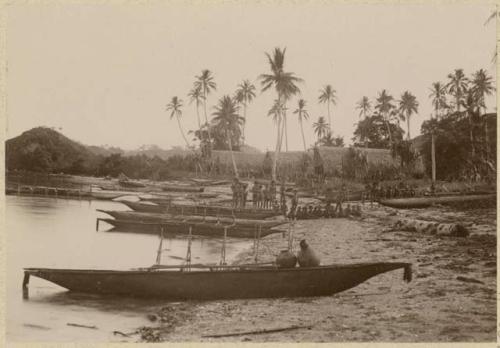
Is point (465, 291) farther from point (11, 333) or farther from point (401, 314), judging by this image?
point (11, 333)

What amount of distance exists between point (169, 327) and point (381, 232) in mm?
8423

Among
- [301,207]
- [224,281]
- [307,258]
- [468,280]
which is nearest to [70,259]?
[224,281]

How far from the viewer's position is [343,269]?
790 cm

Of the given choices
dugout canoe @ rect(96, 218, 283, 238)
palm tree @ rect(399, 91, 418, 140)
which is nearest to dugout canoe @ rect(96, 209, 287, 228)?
dugout canoe @ rect(96, 218, 283, 238)

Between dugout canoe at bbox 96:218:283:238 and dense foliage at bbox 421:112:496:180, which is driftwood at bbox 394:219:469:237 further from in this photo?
dense foliage at bbox 421:112:496:180

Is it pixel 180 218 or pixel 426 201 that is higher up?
pixel 426 201

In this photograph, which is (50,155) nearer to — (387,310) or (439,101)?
(439,101)

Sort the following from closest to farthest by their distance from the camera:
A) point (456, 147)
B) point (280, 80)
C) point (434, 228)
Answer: point (434, 228) → point (456, 147) → point (280, 80)

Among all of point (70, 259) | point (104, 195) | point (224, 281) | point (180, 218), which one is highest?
point (104, 195)

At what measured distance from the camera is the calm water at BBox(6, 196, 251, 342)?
7.89 m

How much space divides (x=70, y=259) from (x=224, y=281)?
6897 mm

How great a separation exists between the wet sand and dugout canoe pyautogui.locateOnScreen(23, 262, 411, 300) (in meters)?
0.17

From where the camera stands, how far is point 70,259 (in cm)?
1347

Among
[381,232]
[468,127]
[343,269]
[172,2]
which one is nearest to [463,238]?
[381,232]
